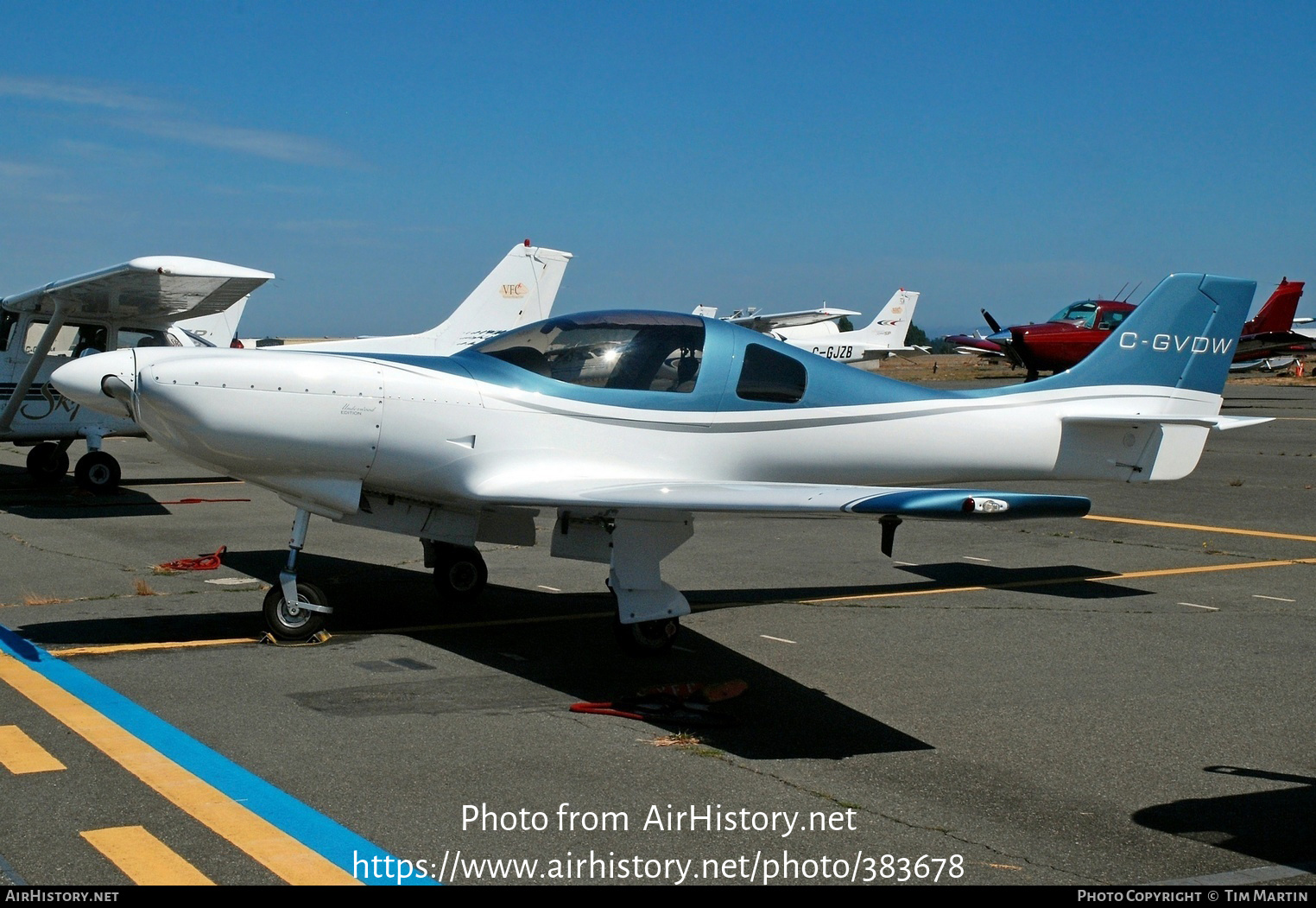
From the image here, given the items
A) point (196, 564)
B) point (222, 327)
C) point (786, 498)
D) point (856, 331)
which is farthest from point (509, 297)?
point (856, 331)

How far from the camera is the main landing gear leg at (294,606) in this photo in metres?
6.89

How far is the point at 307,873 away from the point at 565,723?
190cm

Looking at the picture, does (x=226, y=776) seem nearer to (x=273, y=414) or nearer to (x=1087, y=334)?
(x=273, y=414)

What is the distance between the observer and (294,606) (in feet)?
22.7

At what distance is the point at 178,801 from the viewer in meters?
4.32

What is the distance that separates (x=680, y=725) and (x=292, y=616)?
2658mm

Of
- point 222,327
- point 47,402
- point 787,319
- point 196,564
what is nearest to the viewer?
point 196,564

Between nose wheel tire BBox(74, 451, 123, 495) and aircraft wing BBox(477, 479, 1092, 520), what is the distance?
31.5ft

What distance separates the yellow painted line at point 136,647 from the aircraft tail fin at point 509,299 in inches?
601

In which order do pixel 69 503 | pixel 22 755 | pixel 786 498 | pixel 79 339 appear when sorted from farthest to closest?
1. pixel 79 339
2. pixel 69 503
3. pixel 786 498
4. pixel 22 755

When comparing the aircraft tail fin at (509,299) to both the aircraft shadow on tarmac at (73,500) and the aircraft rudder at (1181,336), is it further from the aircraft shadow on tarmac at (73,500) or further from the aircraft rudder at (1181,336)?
the aircraft rudder at (1181,336)

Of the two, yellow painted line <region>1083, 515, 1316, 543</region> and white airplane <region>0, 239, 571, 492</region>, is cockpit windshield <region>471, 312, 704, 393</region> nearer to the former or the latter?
white airplane <region>0, 239, 571, 492</region>

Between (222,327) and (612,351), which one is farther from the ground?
(612,351)

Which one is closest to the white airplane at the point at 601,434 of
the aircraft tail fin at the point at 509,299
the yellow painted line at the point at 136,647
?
the yellow painted line at the point at 136,647
